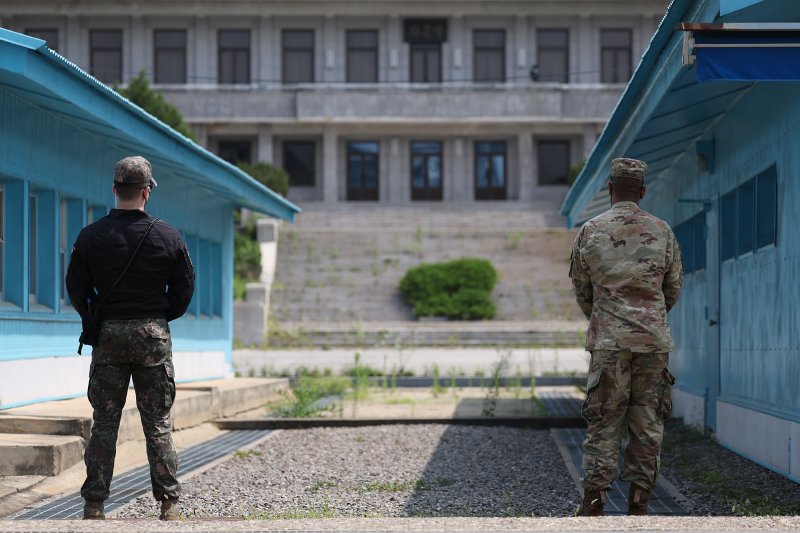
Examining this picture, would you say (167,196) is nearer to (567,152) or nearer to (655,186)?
(655,186)

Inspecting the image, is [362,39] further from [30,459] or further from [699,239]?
[30,459]

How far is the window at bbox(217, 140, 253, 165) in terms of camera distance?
5109cm

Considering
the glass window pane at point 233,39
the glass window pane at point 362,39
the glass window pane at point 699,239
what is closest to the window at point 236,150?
the glass window pane at point 233,39

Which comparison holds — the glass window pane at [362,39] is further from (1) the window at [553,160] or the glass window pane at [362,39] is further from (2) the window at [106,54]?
Result: (2) the window at [106,54]

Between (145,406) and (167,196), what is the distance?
390 inches

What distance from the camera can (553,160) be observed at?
51219 millimetres

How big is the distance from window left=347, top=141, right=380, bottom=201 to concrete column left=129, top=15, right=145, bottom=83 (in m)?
8.81

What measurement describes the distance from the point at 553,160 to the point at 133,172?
45.0 meters

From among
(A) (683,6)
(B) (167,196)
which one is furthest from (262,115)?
(A) (683,6)

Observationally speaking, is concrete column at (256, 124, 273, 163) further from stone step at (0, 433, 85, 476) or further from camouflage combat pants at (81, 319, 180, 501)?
camouflage combat pants at (81, 319, 180, 501)

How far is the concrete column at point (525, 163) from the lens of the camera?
50.2 m

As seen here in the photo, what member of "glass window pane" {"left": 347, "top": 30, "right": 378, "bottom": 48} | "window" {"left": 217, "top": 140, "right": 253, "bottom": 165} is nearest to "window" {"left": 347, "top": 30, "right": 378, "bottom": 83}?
"glass window pane" {"left": 347, "top": 30, "right": 378, "bottom": 48}

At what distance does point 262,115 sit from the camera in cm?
4916

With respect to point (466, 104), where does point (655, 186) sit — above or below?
below
